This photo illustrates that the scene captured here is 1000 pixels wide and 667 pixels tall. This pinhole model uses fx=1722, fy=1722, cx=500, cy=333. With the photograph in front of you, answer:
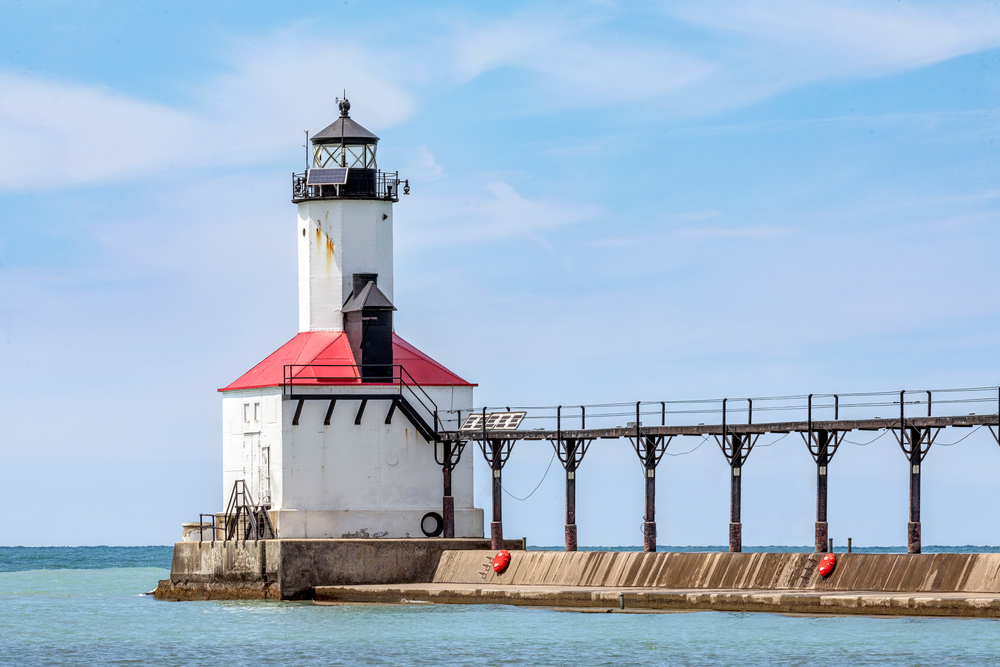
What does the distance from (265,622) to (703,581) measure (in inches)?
404

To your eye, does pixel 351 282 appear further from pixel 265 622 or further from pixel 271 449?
pixel 265 622

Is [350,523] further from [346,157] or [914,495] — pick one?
[914,495]

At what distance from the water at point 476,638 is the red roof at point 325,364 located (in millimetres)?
6420

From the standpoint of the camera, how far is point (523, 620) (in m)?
38.7

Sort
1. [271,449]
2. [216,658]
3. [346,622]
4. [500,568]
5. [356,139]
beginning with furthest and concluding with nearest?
[356,139], [271,449], [500,568], [346,622], [216,658]

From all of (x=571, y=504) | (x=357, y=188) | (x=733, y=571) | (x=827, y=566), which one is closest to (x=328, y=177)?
(x=357, y=188)

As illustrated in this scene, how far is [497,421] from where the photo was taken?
4641 centimetres

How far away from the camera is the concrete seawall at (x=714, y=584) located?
3434 centimetres

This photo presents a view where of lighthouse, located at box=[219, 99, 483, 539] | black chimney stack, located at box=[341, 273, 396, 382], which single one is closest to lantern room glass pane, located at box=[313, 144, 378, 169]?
lighthouse, located at box=[219, 99, 483, 539]

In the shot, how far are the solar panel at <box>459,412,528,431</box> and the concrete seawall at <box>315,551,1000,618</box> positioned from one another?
11.6 feet

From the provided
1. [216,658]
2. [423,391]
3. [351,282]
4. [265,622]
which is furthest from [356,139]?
[216,658]

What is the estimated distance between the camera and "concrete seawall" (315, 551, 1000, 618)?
34.3 metres

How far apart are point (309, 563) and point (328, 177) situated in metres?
11.5

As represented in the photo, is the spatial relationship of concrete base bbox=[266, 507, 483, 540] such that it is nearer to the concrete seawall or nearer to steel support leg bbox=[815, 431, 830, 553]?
the concrete seawall
